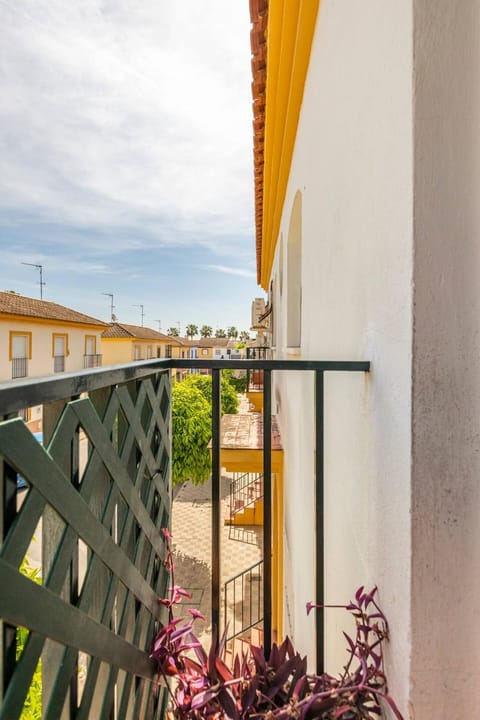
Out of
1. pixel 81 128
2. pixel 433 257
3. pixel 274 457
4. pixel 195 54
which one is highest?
pixel 81 128

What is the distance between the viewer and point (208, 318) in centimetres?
8231

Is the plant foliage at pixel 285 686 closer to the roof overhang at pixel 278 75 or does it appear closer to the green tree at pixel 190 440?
the roof overhang at pixel 278 75

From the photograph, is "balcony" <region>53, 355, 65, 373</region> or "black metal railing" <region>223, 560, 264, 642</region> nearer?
"black metal railing" <region>223, 560, 264, 642</region>

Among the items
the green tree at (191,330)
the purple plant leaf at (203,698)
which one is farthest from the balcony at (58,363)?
the green tree at (191,330)

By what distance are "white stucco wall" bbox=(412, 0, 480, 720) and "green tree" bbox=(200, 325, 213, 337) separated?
250 ft

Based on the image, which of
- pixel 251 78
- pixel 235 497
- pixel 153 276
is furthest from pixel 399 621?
pixel 153 276

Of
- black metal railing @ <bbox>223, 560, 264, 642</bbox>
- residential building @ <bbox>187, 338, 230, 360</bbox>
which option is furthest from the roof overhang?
residential building @ <bbox>187, 338, 230, 360</bbox>

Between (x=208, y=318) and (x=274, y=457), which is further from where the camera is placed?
(x=208, y=318)

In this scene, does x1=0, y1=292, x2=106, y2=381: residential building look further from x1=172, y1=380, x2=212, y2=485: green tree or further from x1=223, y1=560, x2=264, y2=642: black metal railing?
x1=223, y1=560, x2=264, y2=642: black metal railing

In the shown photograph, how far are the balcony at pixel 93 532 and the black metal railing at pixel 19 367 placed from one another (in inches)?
697

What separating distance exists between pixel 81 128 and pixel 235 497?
395 inches

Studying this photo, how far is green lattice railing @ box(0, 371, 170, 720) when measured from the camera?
0.55 meters

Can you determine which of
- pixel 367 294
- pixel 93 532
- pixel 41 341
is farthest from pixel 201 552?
pixel 41 341

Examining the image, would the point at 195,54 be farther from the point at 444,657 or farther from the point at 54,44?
the point at 444,657
